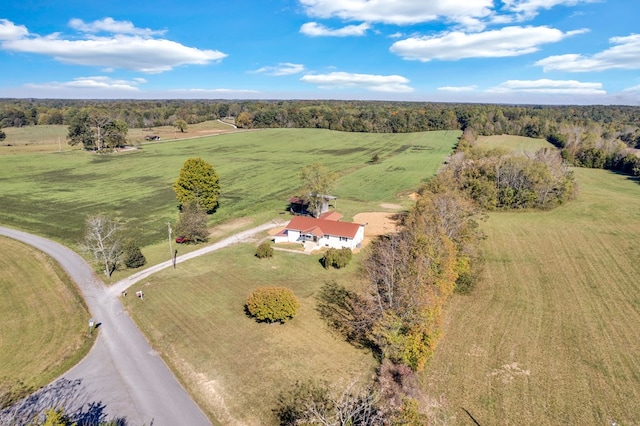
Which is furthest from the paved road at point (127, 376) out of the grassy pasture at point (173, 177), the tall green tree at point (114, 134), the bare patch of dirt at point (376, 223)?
the tall green tree at point (114, 134)

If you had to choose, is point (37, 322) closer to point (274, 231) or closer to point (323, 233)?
point (274, 231)

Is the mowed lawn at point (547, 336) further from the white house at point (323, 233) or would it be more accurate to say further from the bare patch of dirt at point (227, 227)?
the bare patch of dirt at point (227, 227)

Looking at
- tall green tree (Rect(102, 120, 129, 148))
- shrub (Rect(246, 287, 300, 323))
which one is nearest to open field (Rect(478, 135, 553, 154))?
shrub (Rect(246, 287, 300, 323))

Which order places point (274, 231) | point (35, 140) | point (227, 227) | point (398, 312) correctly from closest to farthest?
point (398, 312)
point (274, 231)
point (227, 227)
point (35, 140)

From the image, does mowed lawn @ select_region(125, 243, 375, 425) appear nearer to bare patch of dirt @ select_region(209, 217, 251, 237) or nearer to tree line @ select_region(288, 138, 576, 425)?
tree line @ select_region(288, 138, 576, 425)

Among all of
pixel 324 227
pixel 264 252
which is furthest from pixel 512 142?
pixel 264 252

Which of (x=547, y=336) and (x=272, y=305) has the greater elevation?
(x=272, y=305)
